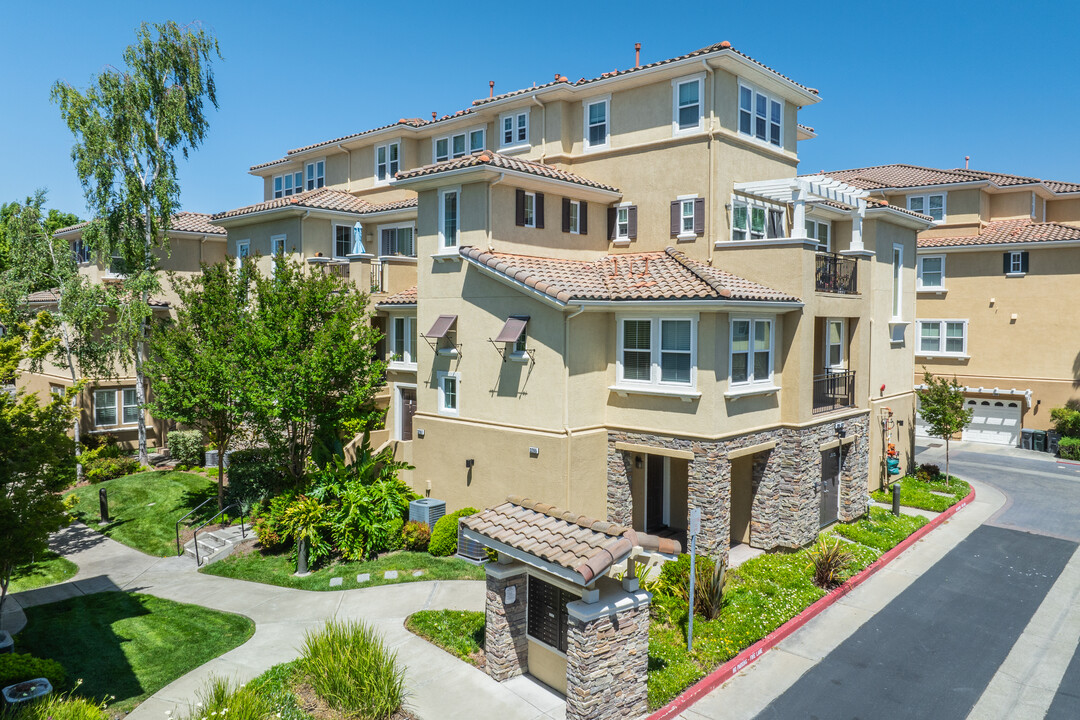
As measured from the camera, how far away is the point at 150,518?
23.3 meters

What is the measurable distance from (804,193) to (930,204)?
75.6 feet

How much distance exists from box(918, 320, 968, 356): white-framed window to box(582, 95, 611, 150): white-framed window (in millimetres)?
24149

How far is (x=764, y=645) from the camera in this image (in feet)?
45.5

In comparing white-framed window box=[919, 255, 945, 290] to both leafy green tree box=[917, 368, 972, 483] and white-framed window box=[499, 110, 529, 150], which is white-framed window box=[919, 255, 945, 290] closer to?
leafy green tree box=[917, 368, 972, 483]

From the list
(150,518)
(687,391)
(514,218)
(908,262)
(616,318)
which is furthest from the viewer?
(908,262)

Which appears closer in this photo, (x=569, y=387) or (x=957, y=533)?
(x=569, y=387)

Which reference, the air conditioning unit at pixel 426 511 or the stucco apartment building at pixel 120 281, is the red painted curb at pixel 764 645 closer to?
the air conditioning unit at pixel 426 511

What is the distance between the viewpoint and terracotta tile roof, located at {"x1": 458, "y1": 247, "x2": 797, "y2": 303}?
17.3 m

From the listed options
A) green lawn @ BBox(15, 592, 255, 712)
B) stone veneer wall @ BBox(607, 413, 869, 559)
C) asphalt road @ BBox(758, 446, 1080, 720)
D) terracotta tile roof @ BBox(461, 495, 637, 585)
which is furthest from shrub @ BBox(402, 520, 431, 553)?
asphalt road @ BBox(758, 446, 1080, 720)

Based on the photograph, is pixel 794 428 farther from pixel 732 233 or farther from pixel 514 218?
pixel 514 218

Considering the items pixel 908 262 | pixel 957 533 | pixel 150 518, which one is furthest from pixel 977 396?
pixel 150 518

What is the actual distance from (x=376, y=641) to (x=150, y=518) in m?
15.1

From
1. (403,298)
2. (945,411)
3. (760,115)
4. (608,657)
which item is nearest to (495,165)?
(403,298)

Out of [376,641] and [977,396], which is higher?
[977,396]
